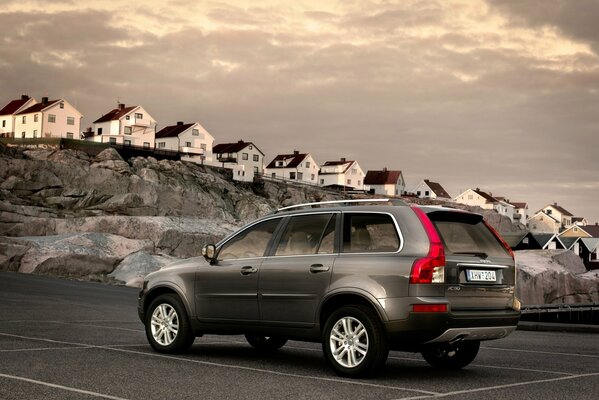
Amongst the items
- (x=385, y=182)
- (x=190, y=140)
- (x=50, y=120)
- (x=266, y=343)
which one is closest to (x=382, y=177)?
(x=385, y=182)

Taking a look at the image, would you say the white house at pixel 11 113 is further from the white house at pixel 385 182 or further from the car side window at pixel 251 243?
the car side window at pixel 251 243

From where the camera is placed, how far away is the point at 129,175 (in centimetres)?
7938

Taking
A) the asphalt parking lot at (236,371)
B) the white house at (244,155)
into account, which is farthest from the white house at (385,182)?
the asphalt parking lot at (236,371)

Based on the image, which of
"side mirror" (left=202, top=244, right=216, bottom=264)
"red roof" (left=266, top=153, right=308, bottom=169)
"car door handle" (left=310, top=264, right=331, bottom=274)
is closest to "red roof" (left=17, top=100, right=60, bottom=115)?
"red roof" (left=266, top=153, right=308, bottom=169)

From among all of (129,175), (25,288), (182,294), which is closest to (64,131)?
(129,175)

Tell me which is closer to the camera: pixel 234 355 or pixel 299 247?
pixel 299 247

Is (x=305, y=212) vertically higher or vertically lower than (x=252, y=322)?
higher

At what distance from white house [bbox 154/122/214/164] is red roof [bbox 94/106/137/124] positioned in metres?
9.09

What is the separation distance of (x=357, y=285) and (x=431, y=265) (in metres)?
0.81

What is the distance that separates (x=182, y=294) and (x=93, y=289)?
16104 mm

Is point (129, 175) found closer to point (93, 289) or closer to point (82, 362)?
point (93, 289)

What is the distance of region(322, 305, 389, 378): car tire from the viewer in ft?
25.6

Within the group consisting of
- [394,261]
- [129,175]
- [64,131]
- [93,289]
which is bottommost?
[93,289]

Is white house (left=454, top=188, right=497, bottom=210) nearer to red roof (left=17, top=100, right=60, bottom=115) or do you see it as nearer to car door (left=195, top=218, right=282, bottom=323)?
red roof (left=17, top=100, right=60, bottom=115)
